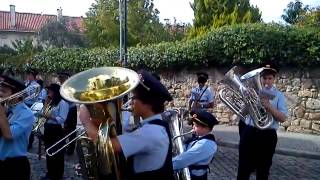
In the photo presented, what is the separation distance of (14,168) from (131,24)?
72.2 feet

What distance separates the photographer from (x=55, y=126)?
7863 mm

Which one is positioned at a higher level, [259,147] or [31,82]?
[259,147]

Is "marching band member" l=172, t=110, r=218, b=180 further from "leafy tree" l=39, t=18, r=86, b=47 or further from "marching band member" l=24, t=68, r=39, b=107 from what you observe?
"leafy tree" l=39, t=18, r=86, b=47

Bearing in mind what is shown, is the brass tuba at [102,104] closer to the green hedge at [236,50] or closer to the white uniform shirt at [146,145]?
the white uniform shirt at [146,145]

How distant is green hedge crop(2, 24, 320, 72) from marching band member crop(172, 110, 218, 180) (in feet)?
28.5

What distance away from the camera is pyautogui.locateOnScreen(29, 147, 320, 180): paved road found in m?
7.92

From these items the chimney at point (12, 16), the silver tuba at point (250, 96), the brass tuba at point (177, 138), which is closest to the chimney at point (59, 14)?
the chimney at point (12, 16)

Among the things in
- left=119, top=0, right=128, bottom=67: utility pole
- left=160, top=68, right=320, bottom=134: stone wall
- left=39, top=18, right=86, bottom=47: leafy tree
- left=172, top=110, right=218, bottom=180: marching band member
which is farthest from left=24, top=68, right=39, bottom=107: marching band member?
left=39, top=18, right=86, bottom=47: leafy tree

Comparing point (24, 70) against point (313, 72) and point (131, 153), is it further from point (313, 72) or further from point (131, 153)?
point (131, 153)

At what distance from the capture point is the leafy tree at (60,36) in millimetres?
33656

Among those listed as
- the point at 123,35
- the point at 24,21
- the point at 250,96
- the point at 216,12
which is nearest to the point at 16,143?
the point at 250,96

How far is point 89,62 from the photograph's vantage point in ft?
60.3

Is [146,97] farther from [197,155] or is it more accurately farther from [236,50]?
[236,50]

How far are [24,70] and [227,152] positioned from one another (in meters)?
13.7
